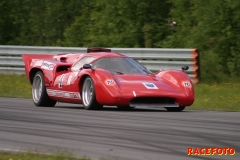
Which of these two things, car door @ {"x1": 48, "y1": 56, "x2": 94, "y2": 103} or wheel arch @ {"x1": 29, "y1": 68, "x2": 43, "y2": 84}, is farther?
wheel arch @ {"x1": 29, "y1": 68, "x2": 43, "y2": 84}

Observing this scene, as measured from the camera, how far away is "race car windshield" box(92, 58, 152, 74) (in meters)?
12.4

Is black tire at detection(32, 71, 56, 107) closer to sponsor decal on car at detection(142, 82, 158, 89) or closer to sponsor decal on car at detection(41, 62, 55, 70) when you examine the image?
sponsor decal on car at detection(41, 62, 55, 70)

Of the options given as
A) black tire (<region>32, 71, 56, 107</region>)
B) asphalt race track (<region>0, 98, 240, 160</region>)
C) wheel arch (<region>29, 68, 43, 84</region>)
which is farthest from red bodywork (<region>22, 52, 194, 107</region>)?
wheel arch (<region>29, 68, 43, 84</region>)

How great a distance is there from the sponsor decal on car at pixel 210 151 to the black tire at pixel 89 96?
498 centimetres

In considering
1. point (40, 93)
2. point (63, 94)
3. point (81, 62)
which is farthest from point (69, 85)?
point (40, 93)

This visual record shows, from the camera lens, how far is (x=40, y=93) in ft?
44.3

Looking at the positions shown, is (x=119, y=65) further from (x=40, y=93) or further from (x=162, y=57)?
(x=162, y=57)

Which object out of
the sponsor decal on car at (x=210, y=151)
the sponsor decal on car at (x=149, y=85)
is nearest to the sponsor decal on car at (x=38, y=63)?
the sponsor decal on car at (x=149, y=85)

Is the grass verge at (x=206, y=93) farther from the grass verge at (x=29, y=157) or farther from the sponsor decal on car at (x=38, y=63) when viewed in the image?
the grass verge at (x=29, y=157)

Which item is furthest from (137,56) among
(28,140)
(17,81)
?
(28,140)

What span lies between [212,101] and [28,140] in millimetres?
6861

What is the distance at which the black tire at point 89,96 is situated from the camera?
11.7 m

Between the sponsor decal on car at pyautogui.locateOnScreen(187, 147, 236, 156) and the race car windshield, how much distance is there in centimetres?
562

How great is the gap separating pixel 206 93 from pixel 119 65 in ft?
11.8
